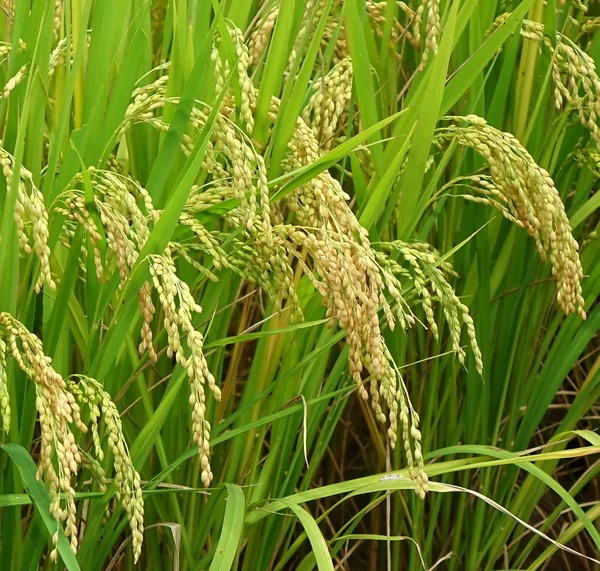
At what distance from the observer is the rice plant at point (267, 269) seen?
0.98 meters

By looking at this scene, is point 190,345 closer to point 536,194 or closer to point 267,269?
point 267,269

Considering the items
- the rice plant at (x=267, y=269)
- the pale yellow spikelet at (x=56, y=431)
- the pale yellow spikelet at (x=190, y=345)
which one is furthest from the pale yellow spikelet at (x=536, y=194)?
the pale yellow spikelet at (x=56, y=431)

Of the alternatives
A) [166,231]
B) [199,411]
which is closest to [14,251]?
[166,231]

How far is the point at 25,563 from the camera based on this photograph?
1.11 metres

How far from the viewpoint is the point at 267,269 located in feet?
3.61

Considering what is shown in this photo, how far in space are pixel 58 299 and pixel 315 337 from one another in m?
0.40

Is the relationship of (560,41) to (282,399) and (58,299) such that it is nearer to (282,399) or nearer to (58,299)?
(282,399)

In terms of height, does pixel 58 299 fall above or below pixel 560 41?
below

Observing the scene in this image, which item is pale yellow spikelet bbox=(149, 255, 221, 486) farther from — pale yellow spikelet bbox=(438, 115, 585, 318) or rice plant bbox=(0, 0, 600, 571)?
pale yellow spikelet bbox=(438, 115, 585, 318)

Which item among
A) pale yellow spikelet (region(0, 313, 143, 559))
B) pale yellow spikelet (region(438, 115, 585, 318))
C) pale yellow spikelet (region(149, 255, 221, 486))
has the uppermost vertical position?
pale yellow spikelet (region(438, 115, 585, 318))

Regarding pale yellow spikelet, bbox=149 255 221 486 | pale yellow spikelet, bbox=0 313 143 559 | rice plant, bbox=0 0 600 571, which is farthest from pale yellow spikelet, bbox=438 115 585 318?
pale yellow spikelet, bbox=0 313 143 559

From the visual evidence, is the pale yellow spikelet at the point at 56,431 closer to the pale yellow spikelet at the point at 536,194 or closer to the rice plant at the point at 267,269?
the rice plant at the point at 267,269

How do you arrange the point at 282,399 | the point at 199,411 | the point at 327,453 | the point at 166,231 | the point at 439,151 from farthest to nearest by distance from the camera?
1. the point at 327,453
2. the point at 439,151
3. the point at 282,399
4. the point at 166,231
5. the point at 199,411

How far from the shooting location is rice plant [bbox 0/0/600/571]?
3.20ft
